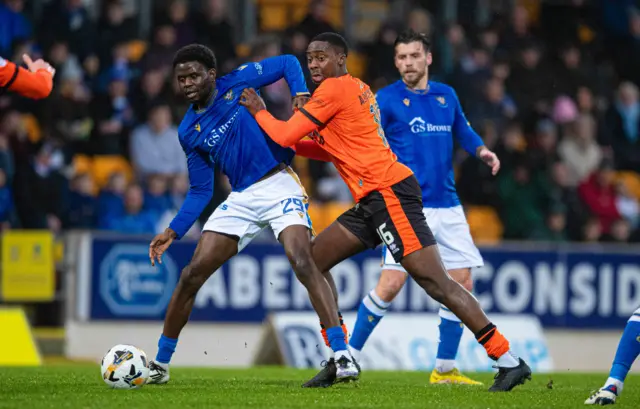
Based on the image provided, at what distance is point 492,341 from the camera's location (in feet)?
26.3

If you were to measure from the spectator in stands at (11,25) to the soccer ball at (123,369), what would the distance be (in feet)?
30.7

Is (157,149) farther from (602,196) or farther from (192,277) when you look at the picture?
(192,277)

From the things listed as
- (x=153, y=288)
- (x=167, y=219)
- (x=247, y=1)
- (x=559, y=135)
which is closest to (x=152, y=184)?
(x=167, y=219)

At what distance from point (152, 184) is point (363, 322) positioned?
19.9 feet

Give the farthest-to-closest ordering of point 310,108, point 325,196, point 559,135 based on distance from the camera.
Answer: point 559,135
point 325,196
point 310,108

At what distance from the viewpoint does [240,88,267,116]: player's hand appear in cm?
831

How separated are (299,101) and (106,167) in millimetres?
8102

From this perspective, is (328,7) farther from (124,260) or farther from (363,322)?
(363,322)

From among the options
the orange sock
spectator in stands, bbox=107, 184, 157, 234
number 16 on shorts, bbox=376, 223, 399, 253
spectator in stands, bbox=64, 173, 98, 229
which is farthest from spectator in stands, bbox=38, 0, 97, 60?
the orange sock

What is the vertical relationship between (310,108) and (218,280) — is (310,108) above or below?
above

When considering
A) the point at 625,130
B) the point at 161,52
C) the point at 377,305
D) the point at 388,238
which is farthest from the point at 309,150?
the point at 625,130

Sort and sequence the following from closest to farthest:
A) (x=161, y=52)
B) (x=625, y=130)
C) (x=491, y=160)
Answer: (x=491, y=160), (x=161, y=52), (x=625, y=130)

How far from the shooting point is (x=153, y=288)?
14336 millimetres

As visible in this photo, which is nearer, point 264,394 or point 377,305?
point 264,394
